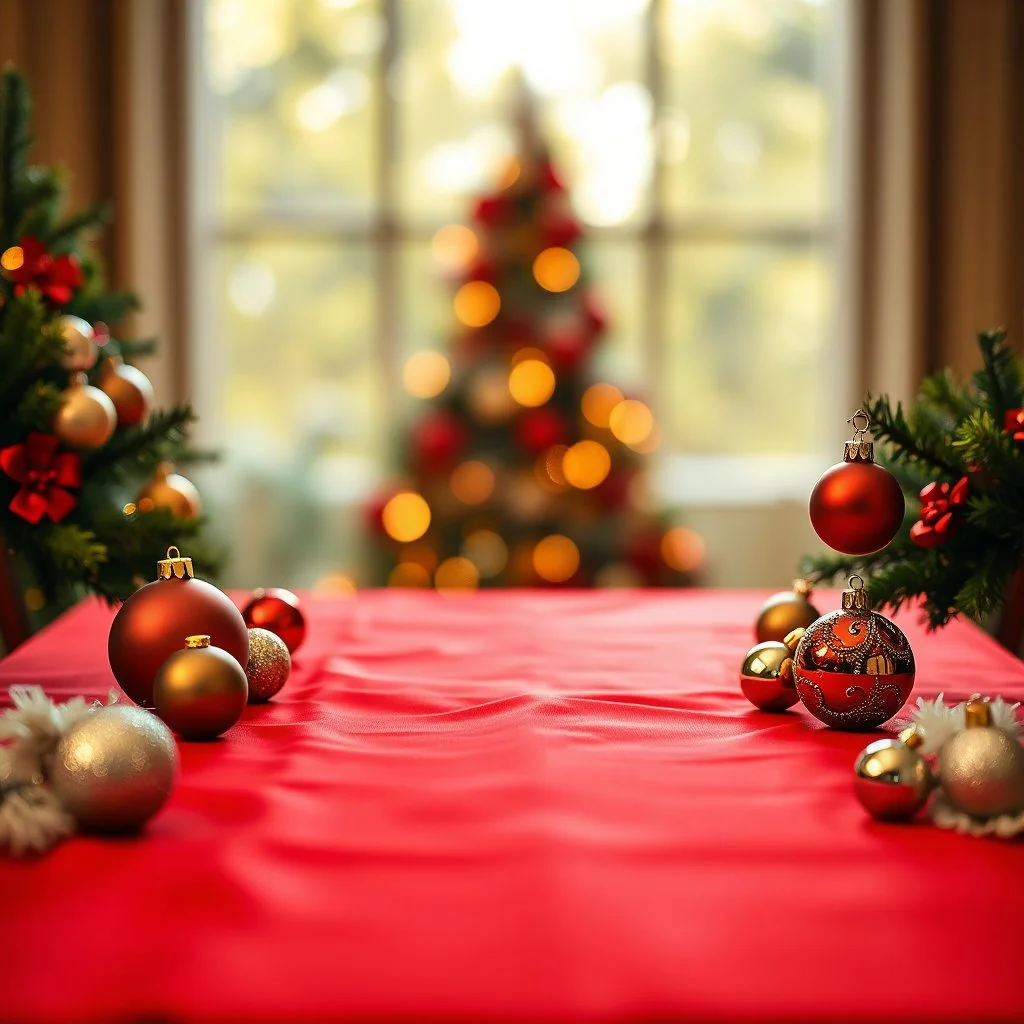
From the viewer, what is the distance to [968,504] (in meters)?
1.04

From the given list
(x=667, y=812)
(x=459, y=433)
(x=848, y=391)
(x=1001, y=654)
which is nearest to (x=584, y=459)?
(x=459, y=433)

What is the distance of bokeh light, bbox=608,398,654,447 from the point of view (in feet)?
10.6

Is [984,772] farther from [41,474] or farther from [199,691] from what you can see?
[41,474]

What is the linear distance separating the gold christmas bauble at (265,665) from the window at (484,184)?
96.6 inches

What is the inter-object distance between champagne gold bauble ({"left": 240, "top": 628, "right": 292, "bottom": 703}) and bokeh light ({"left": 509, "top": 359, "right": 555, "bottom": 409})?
2.24 meters

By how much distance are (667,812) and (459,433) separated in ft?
8.23

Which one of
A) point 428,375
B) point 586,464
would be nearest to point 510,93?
point 428,375

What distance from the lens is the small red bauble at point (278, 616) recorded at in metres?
1.10

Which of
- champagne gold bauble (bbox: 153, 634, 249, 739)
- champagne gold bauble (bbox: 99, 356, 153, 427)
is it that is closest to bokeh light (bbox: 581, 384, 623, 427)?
champagne gold bauble (bbox: 99, 356, 153, 427)

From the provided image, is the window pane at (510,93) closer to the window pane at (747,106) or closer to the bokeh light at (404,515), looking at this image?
the window pane at (747,106)

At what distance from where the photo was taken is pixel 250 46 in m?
3.51

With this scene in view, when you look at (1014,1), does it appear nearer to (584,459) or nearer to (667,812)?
(584,459)

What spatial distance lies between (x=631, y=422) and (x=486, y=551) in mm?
509

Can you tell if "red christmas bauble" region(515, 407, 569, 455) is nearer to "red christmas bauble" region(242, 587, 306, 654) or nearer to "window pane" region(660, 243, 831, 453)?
"window pane" region(660, 243, 831, 453)
